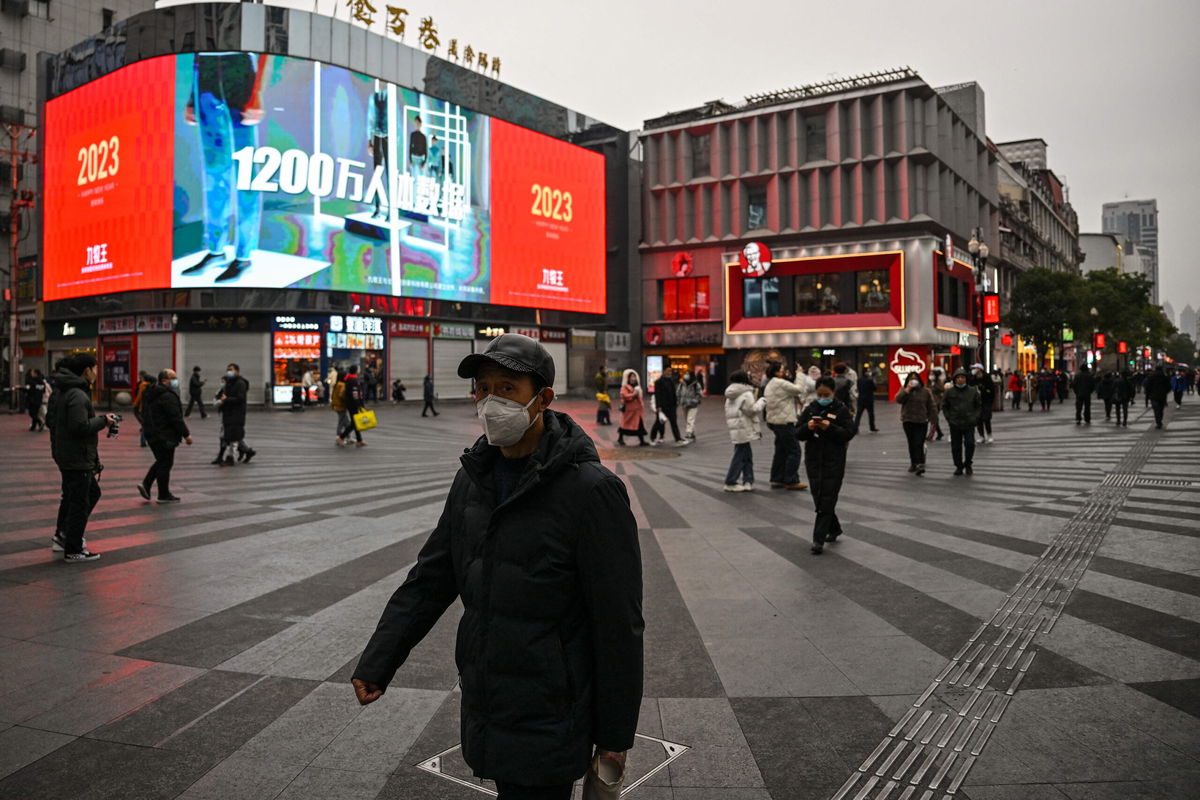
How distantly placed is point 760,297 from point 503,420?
1897 inches

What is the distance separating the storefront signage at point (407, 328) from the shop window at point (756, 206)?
2147cm

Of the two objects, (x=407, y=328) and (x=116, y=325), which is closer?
(x=116, y=325)

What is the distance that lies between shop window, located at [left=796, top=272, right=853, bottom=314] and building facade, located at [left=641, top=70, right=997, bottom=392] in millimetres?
80

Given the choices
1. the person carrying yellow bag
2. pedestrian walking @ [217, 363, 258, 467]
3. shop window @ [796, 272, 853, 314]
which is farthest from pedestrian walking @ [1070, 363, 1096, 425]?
pedestrian walking @ [217, 363, 258, 467]

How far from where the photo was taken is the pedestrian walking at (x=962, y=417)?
44.3 ft

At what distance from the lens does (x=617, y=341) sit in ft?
181

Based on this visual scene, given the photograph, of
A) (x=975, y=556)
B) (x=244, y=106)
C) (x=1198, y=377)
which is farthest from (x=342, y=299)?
(x=1198, y=377)

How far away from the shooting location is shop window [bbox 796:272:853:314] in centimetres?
4604

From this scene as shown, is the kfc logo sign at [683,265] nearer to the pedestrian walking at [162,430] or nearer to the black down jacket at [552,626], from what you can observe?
the pedestrian walking at [162,430]

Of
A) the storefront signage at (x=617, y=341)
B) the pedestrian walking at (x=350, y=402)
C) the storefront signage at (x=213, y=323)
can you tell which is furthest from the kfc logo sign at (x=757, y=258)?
the pedestrian walking at (x=350, y=402)

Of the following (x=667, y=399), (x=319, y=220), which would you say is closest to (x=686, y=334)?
(x=319, y=220)

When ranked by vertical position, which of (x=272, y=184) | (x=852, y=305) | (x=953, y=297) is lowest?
(x=852, y=305)

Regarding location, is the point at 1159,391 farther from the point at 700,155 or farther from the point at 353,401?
the point at 700,155

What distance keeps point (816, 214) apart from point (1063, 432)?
91.8ft
